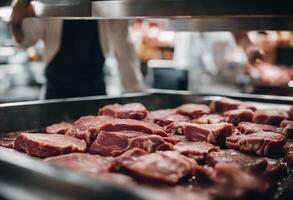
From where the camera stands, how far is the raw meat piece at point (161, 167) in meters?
1.88

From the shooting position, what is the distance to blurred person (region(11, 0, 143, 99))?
4.18 m

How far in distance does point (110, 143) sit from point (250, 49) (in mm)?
Result: 1802

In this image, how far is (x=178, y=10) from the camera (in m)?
1.90

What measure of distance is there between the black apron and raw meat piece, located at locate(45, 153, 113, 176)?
2068mm

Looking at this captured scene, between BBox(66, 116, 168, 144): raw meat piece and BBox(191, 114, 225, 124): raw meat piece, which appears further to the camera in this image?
BBox(191, 114, 225, 124): raw meat piece

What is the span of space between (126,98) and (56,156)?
1506 mm

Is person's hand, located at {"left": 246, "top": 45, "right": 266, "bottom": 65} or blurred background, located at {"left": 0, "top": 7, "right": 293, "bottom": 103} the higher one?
person's hand, located at {"left": 246, "top": 45, "right": 266, "bottom": 65}

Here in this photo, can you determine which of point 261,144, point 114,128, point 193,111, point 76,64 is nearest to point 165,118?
point 193,111

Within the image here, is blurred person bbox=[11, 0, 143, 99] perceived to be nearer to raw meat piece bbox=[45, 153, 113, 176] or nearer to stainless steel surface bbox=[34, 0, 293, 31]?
stainless steel surface bbox=[34, 0, 293, 31]

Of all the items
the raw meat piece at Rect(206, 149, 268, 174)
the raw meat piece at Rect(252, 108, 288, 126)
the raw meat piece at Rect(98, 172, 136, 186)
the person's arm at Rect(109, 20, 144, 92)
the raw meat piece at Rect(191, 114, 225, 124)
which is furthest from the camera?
the person's arm at Rect(109, 20, 144, 92)

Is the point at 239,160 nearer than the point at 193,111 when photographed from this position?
Yes

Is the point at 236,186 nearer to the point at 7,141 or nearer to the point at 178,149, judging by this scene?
the point at 178,149

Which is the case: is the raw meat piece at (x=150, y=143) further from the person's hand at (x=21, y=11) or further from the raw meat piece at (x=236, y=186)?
the person's hand at (x=21, y=11)

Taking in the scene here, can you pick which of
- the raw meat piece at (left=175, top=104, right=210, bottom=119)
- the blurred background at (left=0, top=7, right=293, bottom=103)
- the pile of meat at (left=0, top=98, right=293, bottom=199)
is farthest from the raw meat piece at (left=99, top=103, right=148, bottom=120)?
the blurred background at (left=0, top=7, right=293, bottom=103)
